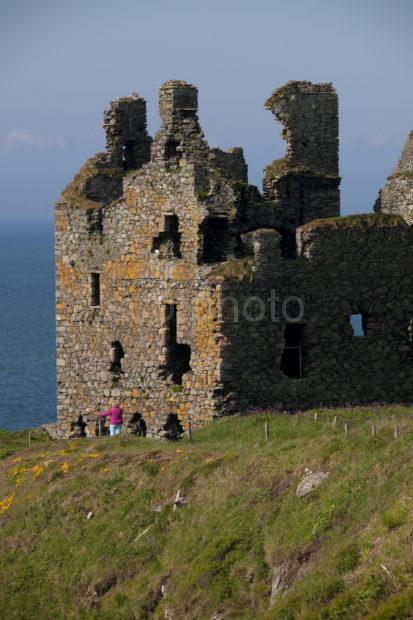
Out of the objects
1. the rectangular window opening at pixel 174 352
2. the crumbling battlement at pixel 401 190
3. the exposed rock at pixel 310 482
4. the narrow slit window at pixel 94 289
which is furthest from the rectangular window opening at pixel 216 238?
the exposed rock at pixel 310 482

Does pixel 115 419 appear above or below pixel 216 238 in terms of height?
below

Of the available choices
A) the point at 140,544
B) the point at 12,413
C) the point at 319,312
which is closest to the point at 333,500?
the point at 140,544

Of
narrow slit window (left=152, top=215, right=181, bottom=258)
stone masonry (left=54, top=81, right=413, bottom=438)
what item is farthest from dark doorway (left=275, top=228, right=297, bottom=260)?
narrow slit window (left=152, top=215, right=181, bottom=258)

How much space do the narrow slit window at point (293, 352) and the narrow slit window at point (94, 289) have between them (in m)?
6.16

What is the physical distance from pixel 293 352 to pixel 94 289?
6.47m

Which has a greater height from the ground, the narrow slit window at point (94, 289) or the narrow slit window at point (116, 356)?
the narrow slit window at point (94, 289)

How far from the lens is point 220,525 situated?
34438mm

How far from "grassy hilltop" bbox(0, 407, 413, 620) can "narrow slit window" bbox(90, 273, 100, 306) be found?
18.6 ft

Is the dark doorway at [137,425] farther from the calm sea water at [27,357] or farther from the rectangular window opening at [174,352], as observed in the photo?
the calm sea water at [27,357]

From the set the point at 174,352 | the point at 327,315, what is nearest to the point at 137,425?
the point at 174,352

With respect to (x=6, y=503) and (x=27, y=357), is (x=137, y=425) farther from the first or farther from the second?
(x=27, y=357)

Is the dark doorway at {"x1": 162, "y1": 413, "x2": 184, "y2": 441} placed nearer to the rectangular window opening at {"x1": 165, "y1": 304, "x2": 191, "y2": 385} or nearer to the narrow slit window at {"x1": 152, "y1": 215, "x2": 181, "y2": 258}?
the rectangular window opening at {"x1": 165, "y1": 304, "x2": 191, "y2": 385}

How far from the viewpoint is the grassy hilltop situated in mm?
28781

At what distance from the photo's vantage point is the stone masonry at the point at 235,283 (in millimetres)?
43469
